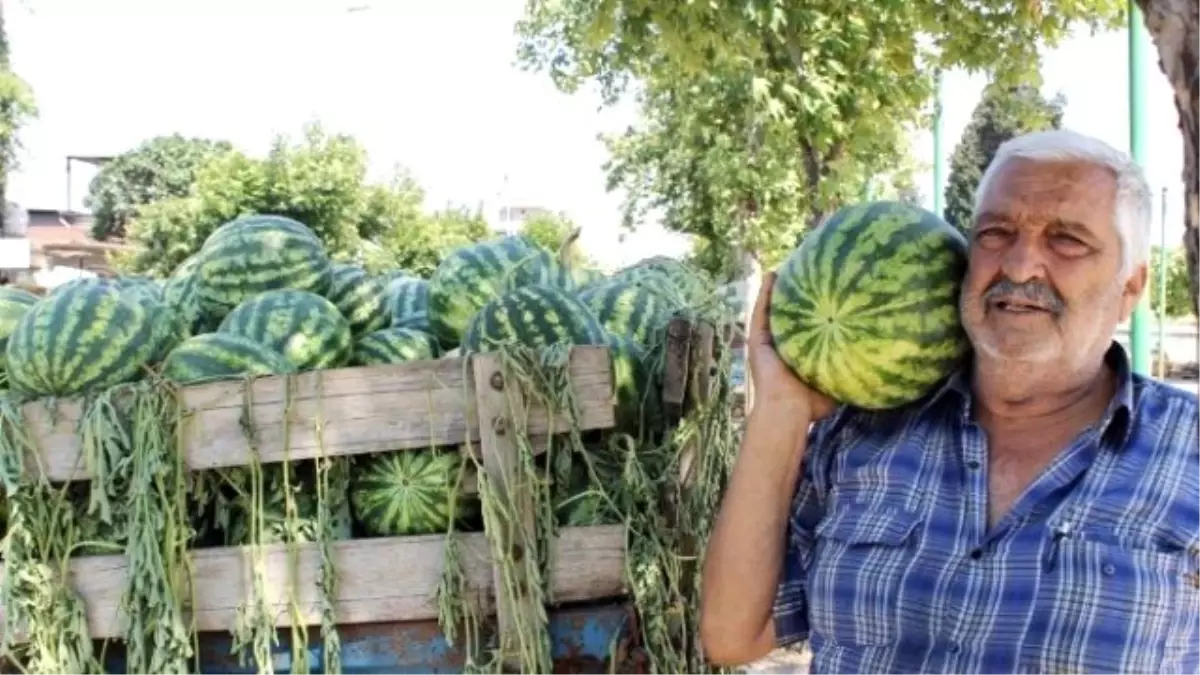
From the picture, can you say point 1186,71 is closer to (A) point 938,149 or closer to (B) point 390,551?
(B) point 390,551

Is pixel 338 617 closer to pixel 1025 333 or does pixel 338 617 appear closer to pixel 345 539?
pixel 345 539

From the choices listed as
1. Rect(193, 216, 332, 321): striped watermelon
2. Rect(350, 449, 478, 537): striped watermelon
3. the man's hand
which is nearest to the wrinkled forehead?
the man's hand

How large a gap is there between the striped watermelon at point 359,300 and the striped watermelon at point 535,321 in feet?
2.81

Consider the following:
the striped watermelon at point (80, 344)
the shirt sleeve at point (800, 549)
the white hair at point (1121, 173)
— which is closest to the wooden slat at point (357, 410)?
the striped watermelon at point (80, 344)

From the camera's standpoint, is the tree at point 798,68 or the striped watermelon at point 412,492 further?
the tree at point 798,68

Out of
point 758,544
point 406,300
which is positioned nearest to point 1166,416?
point 758,544

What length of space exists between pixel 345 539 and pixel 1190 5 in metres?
2.06

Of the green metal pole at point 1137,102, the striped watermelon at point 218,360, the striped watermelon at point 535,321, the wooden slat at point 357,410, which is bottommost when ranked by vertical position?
the wooden slat at point 357,410

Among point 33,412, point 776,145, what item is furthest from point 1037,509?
point 776,145

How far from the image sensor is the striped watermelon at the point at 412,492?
2711 millimetres

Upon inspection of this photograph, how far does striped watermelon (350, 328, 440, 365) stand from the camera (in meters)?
3.39

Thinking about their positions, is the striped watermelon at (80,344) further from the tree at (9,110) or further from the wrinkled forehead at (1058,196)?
the tree at (9,110)

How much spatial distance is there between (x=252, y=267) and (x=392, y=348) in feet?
2.01

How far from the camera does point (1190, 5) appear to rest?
2.30 m
